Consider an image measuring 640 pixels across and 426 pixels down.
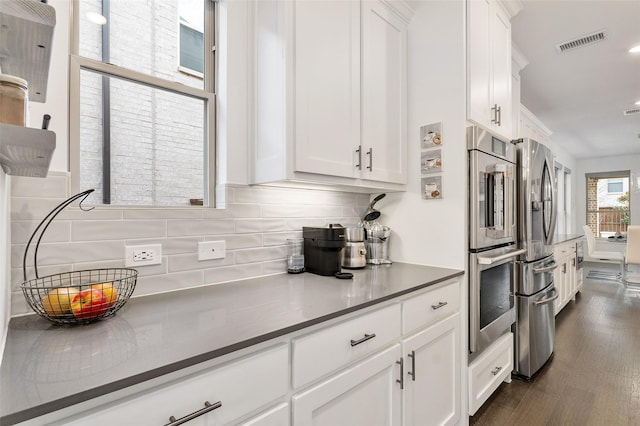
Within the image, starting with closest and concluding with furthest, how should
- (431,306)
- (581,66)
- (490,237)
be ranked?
(431,306)
(490,237)
(581,66)

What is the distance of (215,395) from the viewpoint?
2.56ft

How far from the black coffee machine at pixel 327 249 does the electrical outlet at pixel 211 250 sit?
0.49m

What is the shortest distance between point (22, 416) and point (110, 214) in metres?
0.85

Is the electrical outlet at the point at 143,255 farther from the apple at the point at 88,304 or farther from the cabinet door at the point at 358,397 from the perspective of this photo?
the cabinet door at the point at 358,397

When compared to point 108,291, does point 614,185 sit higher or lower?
higher

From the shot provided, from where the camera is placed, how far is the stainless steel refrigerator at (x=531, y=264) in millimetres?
2324

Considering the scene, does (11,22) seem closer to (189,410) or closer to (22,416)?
(22,416)

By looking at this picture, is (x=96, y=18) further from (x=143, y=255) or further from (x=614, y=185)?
(x=614, y=185)

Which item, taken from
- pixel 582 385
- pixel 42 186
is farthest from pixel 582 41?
pixel 42 186

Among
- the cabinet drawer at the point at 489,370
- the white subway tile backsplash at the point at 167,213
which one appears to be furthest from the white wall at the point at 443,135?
the white subway tile backsplash at the point at 167,213

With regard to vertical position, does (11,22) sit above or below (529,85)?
below

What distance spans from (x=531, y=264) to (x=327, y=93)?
1959mm

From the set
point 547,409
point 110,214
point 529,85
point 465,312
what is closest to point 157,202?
point 110,214

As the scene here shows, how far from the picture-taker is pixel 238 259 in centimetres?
160
